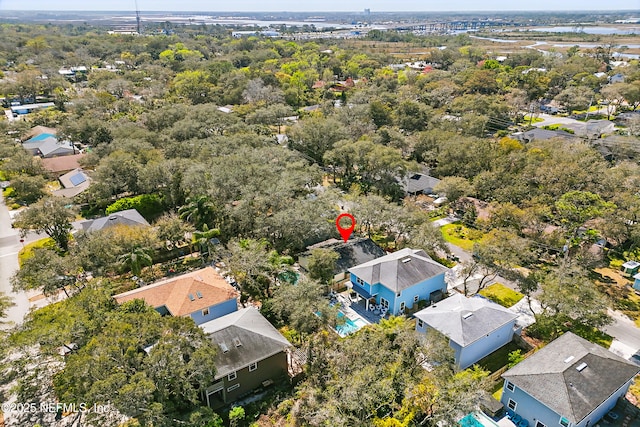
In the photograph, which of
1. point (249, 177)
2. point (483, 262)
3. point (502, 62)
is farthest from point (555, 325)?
point (502, 62)

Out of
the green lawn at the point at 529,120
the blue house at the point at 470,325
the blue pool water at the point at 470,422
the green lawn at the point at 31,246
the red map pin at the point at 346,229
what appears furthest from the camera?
the green lawn at the point at 529,120

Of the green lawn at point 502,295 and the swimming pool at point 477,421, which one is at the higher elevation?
the swimming pool at point 477,421

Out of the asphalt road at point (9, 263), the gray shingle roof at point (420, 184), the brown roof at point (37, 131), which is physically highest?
the brown roof at point (37, 131)

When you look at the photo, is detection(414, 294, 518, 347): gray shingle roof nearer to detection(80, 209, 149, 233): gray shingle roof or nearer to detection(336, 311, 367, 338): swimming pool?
detection(336, 311, 367, 338): swimming pool

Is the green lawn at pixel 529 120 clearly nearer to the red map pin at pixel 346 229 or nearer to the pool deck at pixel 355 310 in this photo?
the red map pin at pixel 346 229

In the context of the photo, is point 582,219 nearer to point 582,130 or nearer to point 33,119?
point 582,130

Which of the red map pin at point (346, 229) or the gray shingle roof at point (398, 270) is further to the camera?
the red map pin at point (346, 229)

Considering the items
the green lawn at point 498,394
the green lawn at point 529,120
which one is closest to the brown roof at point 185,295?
the green lawn at point 498,394
